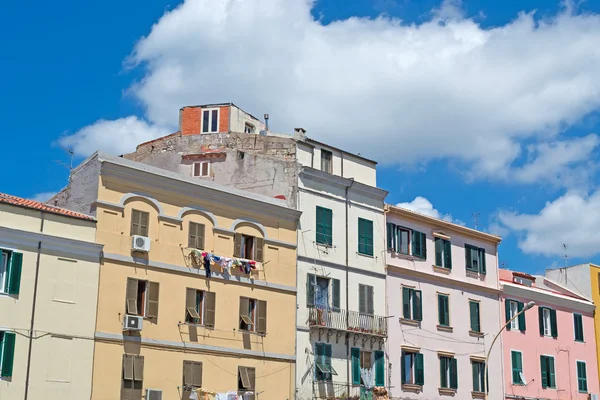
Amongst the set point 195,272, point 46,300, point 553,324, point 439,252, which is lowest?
point 46,300

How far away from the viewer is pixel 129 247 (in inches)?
1457

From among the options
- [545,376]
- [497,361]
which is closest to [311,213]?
[497,361]

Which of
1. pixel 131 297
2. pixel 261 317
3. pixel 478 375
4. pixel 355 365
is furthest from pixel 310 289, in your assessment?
pixel 478 375

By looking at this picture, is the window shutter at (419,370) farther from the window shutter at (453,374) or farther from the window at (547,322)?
the window at (547,322)

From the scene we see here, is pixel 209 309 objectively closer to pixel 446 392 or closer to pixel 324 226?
pixel 324 226

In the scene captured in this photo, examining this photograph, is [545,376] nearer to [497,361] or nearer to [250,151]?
[497,361]

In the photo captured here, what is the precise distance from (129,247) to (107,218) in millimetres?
1493

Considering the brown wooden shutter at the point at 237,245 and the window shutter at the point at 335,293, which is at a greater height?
the brown wooden shutter at the point at 237,245

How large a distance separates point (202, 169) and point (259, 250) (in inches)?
282

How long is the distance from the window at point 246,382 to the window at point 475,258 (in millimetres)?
17934

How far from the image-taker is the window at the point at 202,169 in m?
47.0

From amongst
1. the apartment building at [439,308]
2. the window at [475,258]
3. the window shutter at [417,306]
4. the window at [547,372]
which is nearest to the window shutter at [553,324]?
the window at [547,372]

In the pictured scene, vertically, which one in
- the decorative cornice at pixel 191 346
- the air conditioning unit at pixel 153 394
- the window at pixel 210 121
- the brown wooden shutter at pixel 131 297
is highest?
the window at pixel 210 121

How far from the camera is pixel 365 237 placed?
47.4 m
